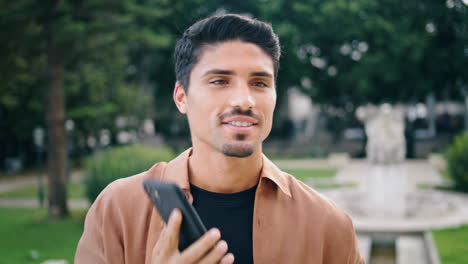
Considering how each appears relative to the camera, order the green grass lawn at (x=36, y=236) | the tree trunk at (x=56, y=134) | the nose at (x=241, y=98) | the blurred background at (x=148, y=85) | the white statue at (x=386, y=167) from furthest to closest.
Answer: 1. the tree trunk at (x=56, y=134)
2. the blurred background at (x=148, y=85)
3. the white statue at (x=386, y=167)
4. the green grass lawn at (x=36, y=236)
5. the nose at (x=241, y=98)

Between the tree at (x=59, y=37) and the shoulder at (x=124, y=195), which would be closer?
the shoulder at (x=124, y=195)

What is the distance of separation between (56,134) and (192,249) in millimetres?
12087

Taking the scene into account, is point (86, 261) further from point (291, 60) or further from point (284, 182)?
point (291, 60)

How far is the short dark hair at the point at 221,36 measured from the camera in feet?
7.17

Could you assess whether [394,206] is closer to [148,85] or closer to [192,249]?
[192,249]

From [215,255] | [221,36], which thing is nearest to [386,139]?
[221,36]

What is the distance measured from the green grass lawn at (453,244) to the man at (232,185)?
7065 millimetres

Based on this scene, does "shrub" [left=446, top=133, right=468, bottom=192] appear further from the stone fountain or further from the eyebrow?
the eyebrow

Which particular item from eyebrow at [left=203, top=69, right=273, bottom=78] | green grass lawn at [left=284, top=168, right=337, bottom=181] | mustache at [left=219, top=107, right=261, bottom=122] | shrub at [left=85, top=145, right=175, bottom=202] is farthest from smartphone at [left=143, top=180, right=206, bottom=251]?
green grass lawn at [left=284, top=168, right=337, bottom=181]

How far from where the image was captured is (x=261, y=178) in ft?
7.38

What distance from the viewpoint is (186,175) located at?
2275 millimetres

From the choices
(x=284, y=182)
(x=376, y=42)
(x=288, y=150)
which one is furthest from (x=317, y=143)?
(x=284, y=182)

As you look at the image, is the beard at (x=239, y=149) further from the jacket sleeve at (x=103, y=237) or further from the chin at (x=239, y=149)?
the jacket sleeve at (x=103, y=237)

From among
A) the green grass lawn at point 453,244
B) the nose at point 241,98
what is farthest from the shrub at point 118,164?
the nose at point 241,98
